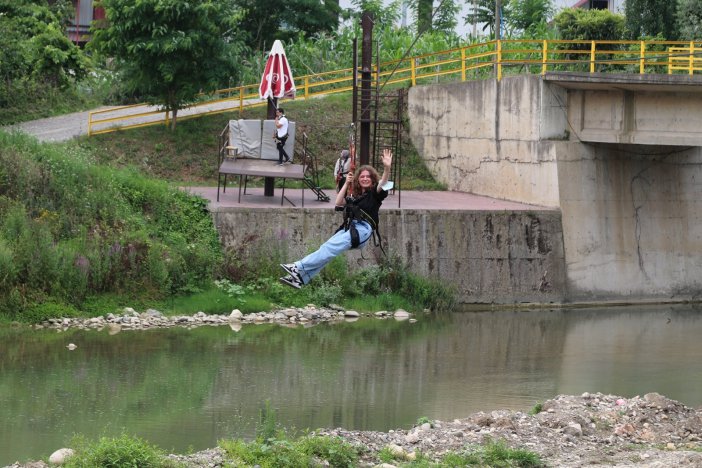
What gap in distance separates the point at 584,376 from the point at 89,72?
23.7 m

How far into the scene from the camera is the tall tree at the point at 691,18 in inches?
1499

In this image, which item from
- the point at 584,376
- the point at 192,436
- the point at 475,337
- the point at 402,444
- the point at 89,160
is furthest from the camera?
the point at 89,160

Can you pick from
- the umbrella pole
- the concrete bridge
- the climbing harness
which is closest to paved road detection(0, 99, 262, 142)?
the umbrella pole

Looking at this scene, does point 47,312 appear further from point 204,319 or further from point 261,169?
point 261,169

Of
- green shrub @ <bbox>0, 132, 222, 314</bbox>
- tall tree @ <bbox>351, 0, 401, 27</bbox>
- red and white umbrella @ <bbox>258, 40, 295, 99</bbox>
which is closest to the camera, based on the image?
green shrub @ <bbox>0, 132, 222, 314</bbox>

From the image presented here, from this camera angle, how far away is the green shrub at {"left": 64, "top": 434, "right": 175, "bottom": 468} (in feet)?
39.0

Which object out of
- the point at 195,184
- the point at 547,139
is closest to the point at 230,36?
the point at 195,184

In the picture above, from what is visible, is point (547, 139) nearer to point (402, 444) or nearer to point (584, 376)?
point (584, 376)

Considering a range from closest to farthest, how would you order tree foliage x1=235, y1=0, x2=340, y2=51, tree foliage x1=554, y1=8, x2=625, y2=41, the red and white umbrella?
the red and white umbrella
tree foliage x1=554, y1=8, x2=625, y2=41
tree foliage x1=235, y1=0, x2=340, y2=51

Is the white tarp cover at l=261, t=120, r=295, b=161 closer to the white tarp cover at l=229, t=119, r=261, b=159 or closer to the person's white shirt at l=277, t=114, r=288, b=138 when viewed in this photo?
the white tarp cover at l=229, t=119, r=261, b=159

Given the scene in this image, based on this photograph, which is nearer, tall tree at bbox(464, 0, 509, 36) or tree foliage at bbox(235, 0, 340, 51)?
tree foliage at bbox(235, 0, 340, 51)

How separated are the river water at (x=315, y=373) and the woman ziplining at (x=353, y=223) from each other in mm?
1968

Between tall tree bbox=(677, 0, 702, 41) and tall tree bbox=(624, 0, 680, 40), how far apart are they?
5.75 feet

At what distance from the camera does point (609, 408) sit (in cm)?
1605
